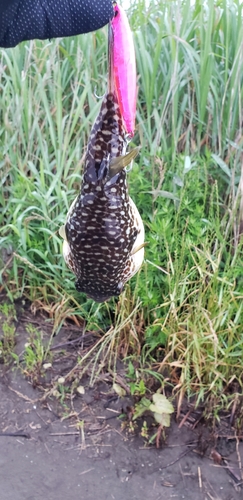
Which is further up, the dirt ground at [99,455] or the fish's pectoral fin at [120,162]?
the fish's pectoral fin at [120,162]

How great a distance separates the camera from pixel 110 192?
0.73m

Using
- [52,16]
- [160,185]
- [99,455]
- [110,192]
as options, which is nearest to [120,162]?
[110,192]

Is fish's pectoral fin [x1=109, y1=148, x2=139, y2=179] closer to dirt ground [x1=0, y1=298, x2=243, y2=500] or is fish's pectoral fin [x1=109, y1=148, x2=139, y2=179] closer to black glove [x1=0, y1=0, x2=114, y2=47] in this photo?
black glove [x1=0, y1=0, x2=114, y2=47]

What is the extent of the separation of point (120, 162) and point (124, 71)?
0.39 ft

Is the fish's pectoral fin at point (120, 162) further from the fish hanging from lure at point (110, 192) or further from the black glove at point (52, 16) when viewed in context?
the black glove at point (52, 16)

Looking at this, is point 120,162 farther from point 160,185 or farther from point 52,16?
point 160,185

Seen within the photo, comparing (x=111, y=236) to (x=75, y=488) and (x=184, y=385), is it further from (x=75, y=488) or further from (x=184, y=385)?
(x=75, y=488)

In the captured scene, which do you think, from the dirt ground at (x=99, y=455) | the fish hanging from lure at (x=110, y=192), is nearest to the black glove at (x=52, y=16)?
the fish hanging from lure at (x=110, y=192)

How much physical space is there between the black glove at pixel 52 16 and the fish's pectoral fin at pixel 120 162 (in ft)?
0.62

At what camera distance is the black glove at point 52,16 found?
26.2 inches

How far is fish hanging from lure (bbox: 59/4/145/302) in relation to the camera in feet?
2.12

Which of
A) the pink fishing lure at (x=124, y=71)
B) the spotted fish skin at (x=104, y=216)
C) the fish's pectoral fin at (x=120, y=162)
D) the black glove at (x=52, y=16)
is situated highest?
the black glove at (x=52, y=16)

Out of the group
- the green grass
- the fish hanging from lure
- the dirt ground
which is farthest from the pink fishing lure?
the dirt ground

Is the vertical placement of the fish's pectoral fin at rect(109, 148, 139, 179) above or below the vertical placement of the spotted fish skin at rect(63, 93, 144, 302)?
above
